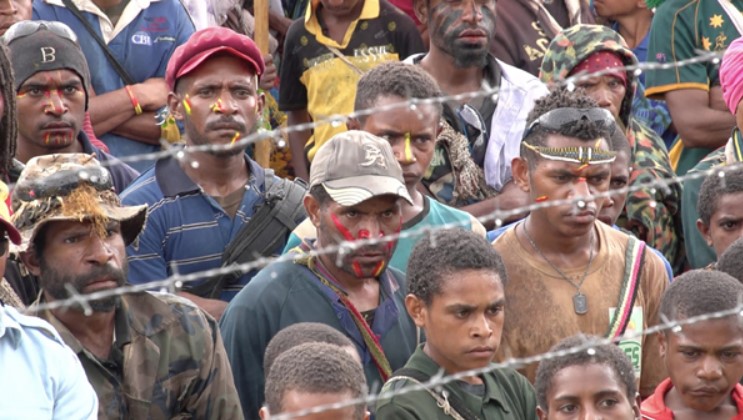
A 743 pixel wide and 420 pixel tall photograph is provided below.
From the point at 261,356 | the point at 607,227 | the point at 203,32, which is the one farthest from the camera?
the point at 203,32

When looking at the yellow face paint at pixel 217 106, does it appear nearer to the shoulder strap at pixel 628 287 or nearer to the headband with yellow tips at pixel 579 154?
the headband with yellow tips at pixel 579 154

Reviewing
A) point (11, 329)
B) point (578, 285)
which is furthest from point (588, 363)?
→ point (11, 329)

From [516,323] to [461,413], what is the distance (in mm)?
895

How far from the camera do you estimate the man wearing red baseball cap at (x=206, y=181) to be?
7.34 m

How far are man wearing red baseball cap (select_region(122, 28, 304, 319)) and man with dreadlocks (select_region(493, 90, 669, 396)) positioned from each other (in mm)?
1053

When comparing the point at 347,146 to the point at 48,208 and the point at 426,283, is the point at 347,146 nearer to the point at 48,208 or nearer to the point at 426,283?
the point at 426,283

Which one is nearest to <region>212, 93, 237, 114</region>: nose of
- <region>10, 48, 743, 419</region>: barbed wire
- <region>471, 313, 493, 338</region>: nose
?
<region>10, 48, 743, 419</region>: barbed wire

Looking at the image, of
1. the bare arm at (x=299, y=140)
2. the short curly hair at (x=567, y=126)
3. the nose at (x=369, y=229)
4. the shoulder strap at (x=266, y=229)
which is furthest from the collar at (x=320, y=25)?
the nose at (x=369, y=229)

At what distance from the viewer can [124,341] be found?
19.9 ft

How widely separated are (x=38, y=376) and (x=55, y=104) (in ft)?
8.61

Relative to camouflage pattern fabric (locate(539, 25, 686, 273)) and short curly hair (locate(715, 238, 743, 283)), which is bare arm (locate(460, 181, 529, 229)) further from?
short curly hair (locate(715, 238, 743, 283))

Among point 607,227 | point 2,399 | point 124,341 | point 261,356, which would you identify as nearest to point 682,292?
point 607,227

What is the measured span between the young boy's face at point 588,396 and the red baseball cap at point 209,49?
7.77 feet

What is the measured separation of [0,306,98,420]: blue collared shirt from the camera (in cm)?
520
